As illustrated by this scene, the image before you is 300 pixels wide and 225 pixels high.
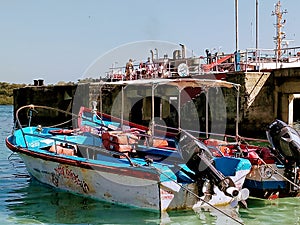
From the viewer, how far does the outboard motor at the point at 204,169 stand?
34.0 feet

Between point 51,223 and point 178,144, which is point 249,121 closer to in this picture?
point 178,144

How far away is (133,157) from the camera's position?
13133 mm

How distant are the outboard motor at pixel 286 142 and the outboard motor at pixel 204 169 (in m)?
1.79

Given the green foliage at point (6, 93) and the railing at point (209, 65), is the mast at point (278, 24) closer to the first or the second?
the railing at point (209, 65)

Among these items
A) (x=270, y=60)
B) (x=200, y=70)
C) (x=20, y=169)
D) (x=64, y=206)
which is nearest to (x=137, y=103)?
(x=200, y=70)

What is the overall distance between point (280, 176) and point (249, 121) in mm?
12142

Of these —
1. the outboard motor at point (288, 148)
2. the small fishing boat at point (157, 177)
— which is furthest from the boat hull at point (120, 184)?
the outboard motor at point (288, 148)

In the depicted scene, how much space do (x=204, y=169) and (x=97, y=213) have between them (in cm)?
252

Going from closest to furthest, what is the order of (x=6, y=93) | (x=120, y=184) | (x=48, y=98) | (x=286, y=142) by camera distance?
(x=120, y=184), (x=286, y=142), (x=48, y=98), (x=6, y=93)

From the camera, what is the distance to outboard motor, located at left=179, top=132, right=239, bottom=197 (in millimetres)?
10375

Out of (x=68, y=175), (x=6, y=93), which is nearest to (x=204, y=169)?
(x=68, y=175)

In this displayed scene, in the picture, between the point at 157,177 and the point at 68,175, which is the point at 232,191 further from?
the point at 68,175

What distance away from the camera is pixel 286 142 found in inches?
445

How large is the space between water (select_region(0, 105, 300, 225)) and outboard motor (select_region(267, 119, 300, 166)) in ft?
3.82
